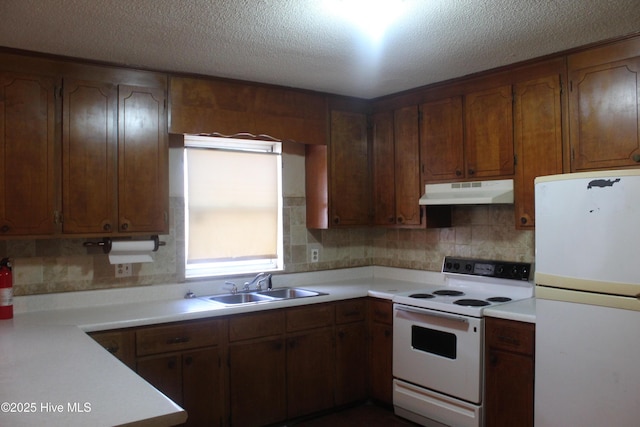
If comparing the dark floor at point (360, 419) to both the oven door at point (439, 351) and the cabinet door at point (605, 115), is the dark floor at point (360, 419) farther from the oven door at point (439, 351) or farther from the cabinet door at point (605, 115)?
the cabinet door at point (605, 115)

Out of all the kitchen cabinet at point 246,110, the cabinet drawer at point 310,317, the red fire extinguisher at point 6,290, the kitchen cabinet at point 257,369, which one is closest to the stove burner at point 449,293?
the cabinet drawer at point 310,317

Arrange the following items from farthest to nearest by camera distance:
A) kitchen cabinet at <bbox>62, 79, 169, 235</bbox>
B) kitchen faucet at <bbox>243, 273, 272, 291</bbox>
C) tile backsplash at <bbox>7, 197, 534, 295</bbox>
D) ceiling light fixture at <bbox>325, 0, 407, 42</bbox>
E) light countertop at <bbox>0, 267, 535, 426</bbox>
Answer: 1. kitchen faucet at <bbox>243, 273, 272, 291</bbox>
2. tile backsplash at <bbox>7, 197, 534, 295</bbox>
3. kitchen cabinet at <bbox>62, 79, 169, 235</bbox>
4. ceiling light fixture at <bbox>325, 0, 407, 42</bbox>
5. light countertop at <bbox>0, 267, 535, 426</bbox>

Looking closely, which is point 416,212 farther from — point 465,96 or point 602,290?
point 602,290

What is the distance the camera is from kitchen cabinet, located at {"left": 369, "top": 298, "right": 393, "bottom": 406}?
11.9ft

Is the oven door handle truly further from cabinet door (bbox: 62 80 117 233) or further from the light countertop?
cabinet door (bbox: 62 80 117 233)

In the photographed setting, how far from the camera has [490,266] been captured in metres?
3.59

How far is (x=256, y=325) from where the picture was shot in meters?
3.25

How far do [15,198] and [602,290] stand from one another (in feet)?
10.0

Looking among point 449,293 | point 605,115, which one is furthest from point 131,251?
point 605,115

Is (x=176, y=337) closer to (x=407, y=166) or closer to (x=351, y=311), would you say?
(x=351, y=311)

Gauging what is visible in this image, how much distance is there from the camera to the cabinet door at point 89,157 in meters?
2.93

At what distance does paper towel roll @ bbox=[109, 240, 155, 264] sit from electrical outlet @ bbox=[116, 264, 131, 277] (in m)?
0.12

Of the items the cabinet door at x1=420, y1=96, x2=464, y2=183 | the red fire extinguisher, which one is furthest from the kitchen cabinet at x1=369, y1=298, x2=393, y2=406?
the red fire extinguisher

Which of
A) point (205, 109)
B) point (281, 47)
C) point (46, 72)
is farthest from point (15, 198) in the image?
point (281, 47)
